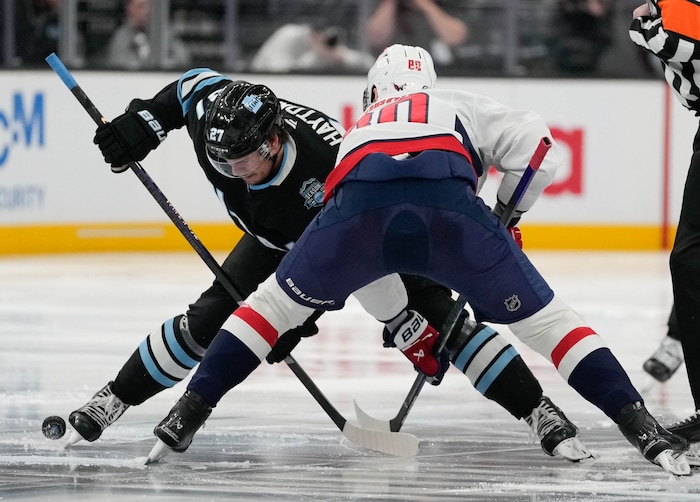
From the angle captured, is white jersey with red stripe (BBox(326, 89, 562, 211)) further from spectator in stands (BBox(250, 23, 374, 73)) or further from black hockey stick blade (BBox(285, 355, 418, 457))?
spectator in stands (BBox(250, 23, 374, 73))

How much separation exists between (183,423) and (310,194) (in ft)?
2.01

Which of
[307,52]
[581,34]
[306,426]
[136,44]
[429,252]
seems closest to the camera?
[429,252]

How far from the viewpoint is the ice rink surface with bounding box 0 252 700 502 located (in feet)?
9.37

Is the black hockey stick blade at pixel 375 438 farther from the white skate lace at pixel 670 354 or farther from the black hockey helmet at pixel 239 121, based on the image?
the white skate lace at pixel 670 354

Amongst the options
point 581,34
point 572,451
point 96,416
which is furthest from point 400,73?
point 581,34

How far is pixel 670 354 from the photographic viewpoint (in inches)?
163

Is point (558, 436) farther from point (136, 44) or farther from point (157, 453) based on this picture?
point (136, 44)

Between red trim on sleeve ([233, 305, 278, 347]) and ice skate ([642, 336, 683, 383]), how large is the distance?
1639 millimetres

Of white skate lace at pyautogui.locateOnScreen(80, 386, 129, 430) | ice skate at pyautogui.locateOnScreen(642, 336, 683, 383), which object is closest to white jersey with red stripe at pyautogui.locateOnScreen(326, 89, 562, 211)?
white skate lace at pyautogui.locateOnScreen(80, 386, 129, 430)

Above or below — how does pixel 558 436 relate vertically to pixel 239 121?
below

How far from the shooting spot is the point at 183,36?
26.5 ft

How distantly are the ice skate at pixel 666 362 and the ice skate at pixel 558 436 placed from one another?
1030mm

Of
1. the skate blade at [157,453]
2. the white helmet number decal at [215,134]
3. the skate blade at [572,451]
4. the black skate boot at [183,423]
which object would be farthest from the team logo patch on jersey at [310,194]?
the skate blade at [572,451]

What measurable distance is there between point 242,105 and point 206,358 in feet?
1.85
